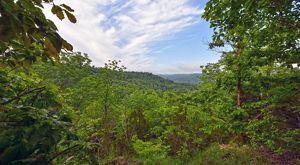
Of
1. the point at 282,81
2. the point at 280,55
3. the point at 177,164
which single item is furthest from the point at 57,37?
the point at 177,164

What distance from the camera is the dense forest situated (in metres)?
1.39

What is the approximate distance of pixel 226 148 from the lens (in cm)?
1064

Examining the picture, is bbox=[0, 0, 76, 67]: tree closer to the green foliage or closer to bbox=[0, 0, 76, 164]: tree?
bbox=[0, 0, 76, 164]: tree

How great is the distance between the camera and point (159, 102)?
15312 mm

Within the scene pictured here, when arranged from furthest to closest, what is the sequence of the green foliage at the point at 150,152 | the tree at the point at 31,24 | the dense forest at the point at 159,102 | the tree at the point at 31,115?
the green foliage at the point at 150,152, the dense forest at the point at 159,102, the tree at the point at 31,115, the tree at the point at 31,24

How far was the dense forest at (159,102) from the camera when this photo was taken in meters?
1.39

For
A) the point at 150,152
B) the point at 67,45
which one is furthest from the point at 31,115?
the point at 150,152

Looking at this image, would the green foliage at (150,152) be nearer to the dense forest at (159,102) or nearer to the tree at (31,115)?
the dense forest at (159,102)

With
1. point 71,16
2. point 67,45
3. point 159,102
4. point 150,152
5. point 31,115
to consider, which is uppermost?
point 71,16

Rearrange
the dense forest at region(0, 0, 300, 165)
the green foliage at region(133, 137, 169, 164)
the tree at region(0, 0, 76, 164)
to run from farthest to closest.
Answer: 1. the green foliage at region(133, 137, 169, 164)
2. the dense forest at region(0, 0, 300, 165)
3. the tree at region(0, 0, 76, 164)

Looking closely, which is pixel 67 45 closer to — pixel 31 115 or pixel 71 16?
pixel 71 16

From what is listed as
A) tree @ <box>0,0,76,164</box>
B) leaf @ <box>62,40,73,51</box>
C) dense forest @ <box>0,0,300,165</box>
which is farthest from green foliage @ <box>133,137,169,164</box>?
leaf @ <box>62,40,73,51</box>

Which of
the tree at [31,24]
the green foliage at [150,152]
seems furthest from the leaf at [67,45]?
the green foliage at [150,152]

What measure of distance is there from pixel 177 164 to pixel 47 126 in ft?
29.7
